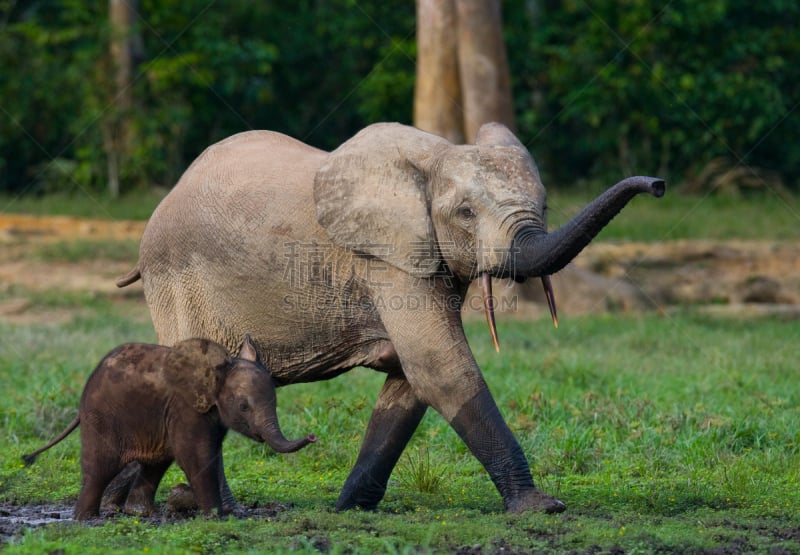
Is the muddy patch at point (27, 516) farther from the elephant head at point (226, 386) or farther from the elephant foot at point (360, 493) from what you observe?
the elephant foot at point (360, 493)

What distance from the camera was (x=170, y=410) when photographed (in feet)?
18.8

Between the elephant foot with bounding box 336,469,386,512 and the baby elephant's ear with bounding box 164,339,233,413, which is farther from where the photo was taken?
the elephant foot with bounding box 336,469,386,512

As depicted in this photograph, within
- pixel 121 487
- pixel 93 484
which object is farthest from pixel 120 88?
pixel 93 484

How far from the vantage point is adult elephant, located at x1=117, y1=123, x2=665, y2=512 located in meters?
5.90

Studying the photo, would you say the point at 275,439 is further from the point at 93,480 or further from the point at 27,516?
the point at 27,516

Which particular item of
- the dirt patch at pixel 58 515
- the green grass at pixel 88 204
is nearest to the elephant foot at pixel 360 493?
the dirt patch at pixel 58 515

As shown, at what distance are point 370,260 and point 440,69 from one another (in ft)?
27.6

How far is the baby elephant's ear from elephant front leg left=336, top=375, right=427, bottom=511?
910 millimetres

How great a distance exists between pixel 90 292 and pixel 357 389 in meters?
Result: 5.49

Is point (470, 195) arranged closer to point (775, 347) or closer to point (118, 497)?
point (118, 497)

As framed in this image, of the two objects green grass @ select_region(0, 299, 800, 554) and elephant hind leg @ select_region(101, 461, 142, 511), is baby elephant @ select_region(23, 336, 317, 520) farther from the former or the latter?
elephant hind leg @ select_region(101, 461, 142, 511)

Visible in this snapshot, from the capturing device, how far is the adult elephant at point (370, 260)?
5.90 m

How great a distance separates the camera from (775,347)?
11.2 meters

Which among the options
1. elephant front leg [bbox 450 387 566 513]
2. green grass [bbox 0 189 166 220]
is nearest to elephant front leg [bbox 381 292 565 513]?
elephant front leg [bbox 450 387 566 513]
